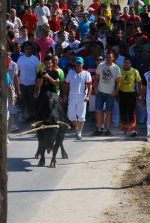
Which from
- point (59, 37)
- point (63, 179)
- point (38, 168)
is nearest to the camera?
point (63, 179)

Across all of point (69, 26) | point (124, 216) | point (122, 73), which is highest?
point (69, 26)

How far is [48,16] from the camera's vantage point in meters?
23.2

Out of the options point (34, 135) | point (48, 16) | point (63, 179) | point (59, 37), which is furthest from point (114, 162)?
point (48, 16)

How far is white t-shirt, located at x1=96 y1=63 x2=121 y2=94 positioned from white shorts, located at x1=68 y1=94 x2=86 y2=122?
2.27 ft

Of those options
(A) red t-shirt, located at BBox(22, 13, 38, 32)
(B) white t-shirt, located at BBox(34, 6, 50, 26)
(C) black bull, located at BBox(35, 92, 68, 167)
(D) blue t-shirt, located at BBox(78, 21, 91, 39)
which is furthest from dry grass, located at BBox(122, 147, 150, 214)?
(B) white t-shirt, located at BBox(34, 6, 50, 26)

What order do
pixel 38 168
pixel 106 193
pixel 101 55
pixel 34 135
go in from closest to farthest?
1. pixel 106 193
2. pixel 38 168
3. pixel 34 135
4. pixel 101 55

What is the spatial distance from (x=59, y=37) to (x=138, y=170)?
7996 millimetres

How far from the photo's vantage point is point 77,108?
1373cm

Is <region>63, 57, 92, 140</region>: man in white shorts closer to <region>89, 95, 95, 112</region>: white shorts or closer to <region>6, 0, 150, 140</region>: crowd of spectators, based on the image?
<region>6, 0, 150, 140</region>: crowd of spectators

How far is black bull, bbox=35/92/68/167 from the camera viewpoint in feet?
35.6

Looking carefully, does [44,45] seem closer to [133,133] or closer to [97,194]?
[133,133]

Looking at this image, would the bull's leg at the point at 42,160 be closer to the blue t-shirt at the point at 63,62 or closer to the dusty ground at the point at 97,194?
the dusty ground at the point at 97,194

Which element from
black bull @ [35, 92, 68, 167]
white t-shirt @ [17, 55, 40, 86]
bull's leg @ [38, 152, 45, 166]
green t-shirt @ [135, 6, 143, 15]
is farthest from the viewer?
green t-shirt @ [135, 6, 143, 15]

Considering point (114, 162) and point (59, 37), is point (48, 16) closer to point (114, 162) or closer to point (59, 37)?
point (59, 37)
